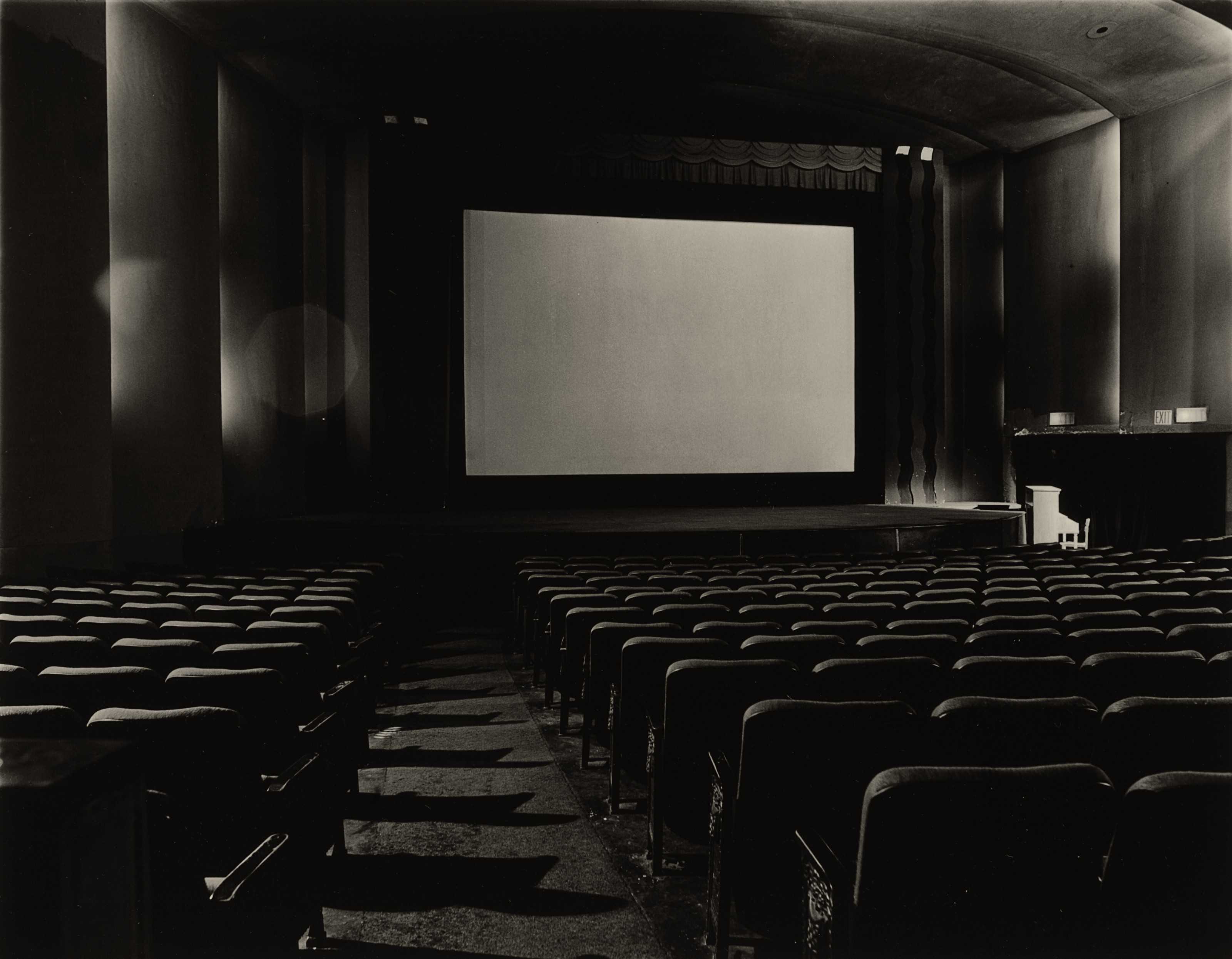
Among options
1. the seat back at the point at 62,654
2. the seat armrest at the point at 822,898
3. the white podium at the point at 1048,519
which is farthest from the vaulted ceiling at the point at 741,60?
the seat armrest at the point at 822,898

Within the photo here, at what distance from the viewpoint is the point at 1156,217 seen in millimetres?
10852

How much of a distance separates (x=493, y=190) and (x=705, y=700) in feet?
35.2

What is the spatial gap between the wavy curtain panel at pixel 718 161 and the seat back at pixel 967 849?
11658 millimetres

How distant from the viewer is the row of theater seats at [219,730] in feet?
5.55

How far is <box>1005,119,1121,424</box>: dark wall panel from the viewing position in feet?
38.5

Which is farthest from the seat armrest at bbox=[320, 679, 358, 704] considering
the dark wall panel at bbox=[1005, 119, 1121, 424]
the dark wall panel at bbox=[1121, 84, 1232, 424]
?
the dark wall panel at bbox=[1005, 119, 1121, 424]

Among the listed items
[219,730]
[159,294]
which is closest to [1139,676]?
[219,730]

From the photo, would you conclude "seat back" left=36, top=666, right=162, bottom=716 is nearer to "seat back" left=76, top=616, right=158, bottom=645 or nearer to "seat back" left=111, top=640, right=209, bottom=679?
"seat back" left=111, top=640, right=209, bottom=679

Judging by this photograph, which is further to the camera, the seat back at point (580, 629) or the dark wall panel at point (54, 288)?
the dark wall panel at point (54, 288)

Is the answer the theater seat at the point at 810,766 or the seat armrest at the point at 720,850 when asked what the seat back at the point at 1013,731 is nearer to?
the theater seat at the point at 810,766

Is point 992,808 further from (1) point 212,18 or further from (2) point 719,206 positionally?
(2) point 719,206

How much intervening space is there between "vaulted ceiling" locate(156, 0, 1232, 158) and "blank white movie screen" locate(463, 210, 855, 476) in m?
1.48

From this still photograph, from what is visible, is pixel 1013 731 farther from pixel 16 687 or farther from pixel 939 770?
pixel 16 687

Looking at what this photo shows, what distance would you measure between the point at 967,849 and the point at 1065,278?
42.0 feet
